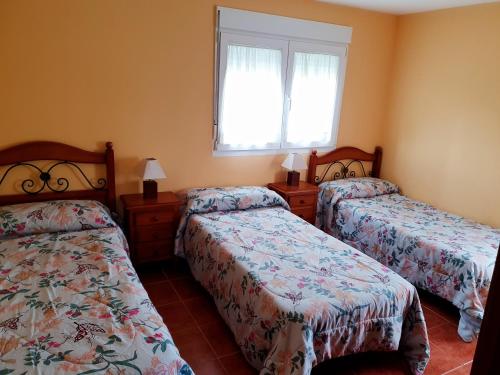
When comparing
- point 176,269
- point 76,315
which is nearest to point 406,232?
point 176,269

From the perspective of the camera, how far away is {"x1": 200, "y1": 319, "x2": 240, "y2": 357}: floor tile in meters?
2.22

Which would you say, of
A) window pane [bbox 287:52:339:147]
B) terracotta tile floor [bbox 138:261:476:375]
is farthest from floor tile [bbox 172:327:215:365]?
window pane [bbox 287:52:339:147]

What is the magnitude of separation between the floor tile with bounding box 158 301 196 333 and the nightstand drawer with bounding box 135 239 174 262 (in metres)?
0.50

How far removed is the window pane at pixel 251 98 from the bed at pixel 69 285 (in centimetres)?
109

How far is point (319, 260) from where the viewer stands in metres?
2.32

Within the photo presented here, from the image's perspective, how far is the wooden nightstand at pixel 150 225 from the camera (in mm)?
2877

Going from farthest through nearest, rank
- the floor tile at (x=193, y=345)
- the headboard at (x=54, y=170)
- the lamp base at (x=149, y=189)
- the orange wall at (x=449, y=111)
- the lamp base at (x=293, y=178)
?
the lamp base at (x=293, y=178)
the orange wall at (x=449, y=111)
the lamp base at (x=149, y=189)
the headboard at (x=54, y=170)
the floor tile at (x=193, y=345)

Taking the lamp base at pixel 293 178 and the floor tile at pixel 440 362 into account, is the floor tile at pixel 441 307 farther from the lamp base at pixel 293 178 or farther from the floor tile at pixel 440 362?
the lamp base at pixel 293 178

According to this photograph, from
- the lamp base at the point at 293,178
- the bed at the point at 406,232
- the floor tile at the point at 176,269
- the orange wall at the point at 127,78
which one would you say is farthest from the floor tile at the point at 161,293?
the bed at the point at 406,232

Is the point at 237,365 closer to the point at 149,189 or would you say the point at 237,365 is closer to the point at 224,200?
the point at 224,200

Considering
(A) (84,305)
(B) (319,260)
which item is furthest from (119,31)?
(B) (319,260)

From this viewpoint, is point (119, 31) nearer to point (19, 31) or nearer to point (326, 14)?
point (19, 31)

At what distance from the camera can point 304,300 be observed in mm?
1876

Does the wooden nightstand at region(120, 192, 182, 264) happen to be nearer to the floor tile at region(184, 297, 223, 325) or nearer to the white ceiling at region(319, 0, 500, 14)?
the floor tile at region(184, 297, 223, 325)
